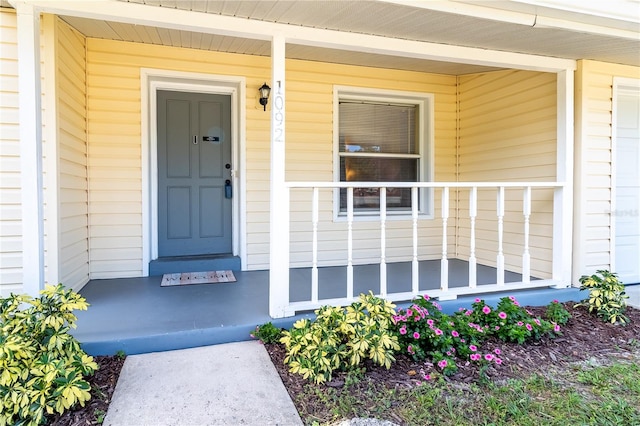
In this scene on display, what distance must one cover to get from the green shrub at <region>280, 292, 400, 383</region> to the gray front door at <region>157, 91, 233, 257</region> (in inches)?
89.7

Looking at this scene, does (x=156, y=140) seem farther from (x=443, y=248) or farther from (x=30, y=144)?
(x=443, y=248)

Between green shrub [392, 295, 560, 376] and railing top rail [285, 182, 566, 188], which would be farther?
railing top rail [285, 182, 566, 188]

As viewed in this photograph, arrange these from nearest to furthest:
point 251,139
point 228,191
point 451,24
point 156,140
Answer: point 451,24 → point 156,140 → point 251,139 → point 228,191

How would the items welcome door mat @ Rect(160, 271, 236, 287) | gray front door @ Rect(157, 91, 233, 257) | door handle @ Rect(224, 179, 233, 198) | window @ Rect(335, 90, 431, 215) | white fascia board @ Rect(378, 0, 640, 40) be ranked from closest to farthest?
white fascia board @ Rect(378, 0, 640, 40) → welcome door mat @ Rect(160, 271, 236, 287) → gray front door @ Rect(157, 91, 233, 257) → door handle @ Rect(224, 179, 233, 198) → window @ Rect(335, 90, 431, 215)

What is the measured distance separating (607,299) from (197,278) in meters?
3.72

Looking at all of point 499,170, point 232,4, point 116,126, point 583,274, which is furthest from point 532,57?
point 116,126

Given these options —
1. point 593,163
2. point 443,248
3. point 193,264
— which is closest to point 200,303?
point 193,264

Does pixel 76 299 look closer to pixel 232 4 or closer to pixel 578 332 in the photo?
pixel 232 4

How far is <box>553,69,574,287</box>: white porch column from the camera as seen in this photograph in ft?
12.7

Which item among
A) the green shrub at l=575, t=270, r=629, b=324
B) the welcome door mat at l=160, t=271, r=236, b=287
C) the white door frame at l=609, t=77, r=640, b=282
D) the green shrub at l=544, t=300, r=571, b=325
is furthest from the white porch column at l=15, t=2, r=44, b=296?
the white door frame at l=609, t=77, r=640, b=282

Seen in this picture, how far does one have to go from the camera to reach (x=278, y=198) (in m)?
2.97

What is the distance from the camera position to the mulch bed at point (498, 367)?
2.15 m

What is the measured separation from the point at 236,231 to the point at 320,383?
8.46 feet

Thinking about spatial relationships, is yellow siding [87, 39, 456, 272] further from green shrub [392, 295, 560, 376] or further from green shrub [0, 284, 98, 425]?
green shrub [392, 295, 560, 376]
